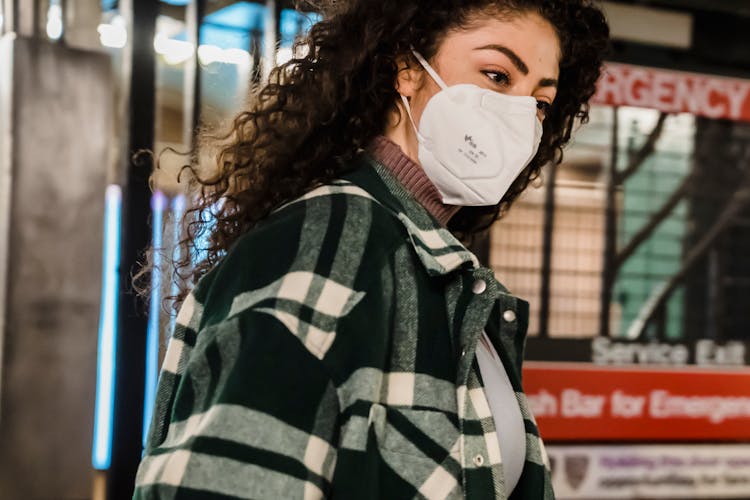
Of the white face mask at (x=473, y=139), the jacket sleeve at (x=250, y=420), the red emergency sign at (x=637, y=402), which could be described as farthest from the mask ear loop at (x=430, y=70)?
the red emergency sign at (x=637, y=402)

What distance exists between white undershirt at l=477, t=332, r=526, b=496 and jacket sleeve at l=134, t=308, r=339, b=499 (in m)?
0.36

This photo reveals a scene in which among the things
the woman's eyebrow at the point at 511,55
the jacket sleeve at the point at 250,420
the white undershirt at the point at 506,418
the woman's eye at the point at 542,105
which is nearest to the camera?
the jacket sleeve at the point at 250,420

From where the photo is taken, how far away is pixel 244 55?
3986 mm

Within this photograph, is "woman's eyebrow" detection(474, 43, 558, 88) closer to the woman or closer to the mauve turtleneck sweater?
the woman

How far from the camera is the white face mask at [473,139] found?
1.58 metres

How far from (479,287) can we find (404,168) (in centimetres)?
25

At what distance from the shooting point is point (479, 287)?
140cm

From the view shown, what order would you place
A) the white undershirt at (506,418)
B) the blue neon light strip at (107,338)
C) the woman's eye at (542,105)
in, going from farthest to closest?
the blue neon light strip at (107,338), the woman's eye at (542,105), the white undershirt at (506,418)

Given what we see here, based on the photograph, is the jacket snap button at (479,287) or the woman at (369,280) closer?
the woman at (369,280)

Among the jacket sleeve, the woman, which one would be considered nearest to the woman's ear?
the woman

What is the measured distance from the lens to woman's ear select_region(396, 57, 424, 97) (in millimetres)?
1610

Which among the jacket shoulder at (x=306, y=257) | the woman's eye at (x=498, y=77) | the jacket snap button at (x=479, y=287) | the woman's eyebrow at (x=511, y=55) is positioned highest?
the woman's eyebrow at (x=511, y=55)

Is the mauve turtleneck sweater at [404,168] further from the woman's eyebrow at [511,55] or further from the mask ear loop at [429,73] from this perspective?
the woman's eyebrow at [511,55]

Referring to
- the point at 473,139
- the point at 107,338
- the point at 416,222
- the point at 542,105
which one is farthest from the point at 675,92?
the point at 416,222
